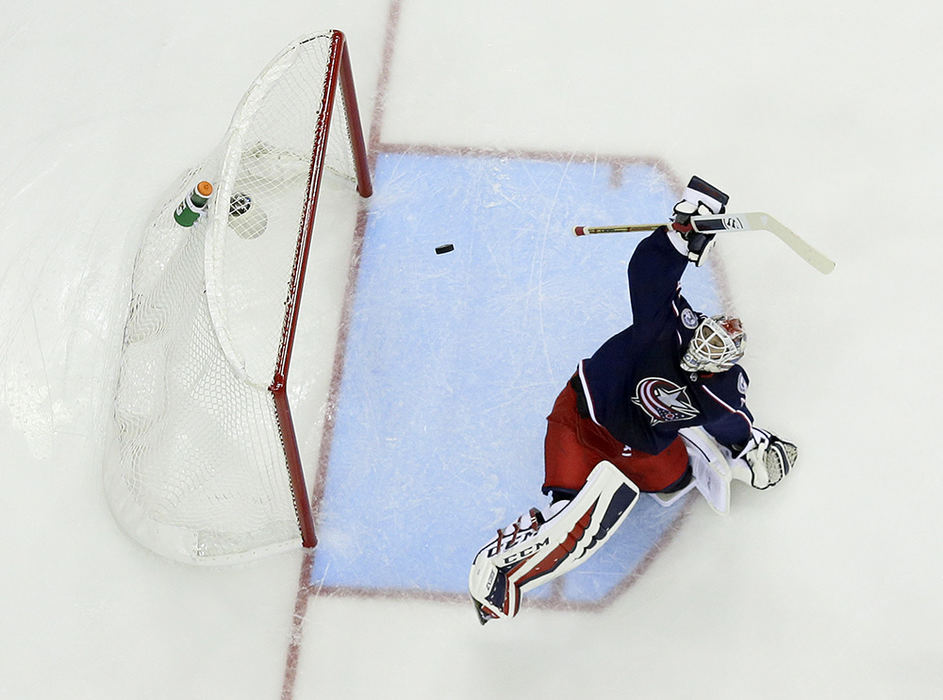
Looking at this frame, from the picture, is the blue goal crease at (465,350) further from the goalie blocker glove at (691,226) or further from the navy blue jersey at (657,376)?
the goalie blocker glove at (691,226)

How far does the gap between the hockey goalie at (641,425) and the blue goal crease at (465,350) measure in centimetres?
25

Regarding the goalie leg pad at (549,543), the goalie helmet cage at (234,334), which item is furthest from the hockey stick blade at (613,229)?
the goalie helmet cage at (234,334)

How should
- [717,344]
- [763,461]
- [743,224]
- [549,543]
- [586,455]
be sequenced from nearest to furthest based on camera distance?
1. [717,344]
2. [743,224]
3. [549,543]
4. [586,455]
5. [763,461]

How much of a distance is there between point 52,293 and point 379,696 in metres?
1.77

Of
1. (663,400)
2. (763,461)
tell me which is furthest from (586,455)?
(763,461)

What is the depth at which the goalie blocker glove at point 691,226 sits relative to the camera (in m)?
2.83

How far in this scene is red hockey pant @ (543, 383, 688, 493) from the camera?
308 cm

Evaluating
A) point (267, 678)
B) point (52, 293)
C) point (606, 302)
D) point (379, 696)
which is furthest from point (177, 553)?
point (606, 302)

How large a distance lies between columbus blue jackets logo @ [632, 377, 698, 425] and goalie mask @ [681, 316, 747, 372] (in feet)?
0.49

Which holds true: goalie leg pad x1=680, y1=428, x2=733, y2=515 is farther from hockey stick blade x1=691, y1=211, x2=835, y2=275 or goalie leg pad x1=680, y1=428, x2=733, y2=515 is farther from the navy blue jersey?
hockey stick blade x1=691, y1=211, x2=835, y2=275

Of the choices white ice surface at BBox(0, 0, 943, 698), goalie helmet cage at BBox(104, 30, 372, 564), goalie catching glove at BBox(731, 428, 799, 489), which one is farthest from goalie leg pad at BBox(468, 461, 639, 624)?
goalie helmet cage at BBox(104, 30, 372, 564)

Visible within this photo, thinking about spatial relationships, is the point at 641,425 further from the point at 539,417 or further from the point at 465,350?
the point at 465,350

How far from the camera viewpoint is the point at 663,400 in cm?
283

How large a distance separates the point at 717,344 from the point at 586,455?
637 millimetres
